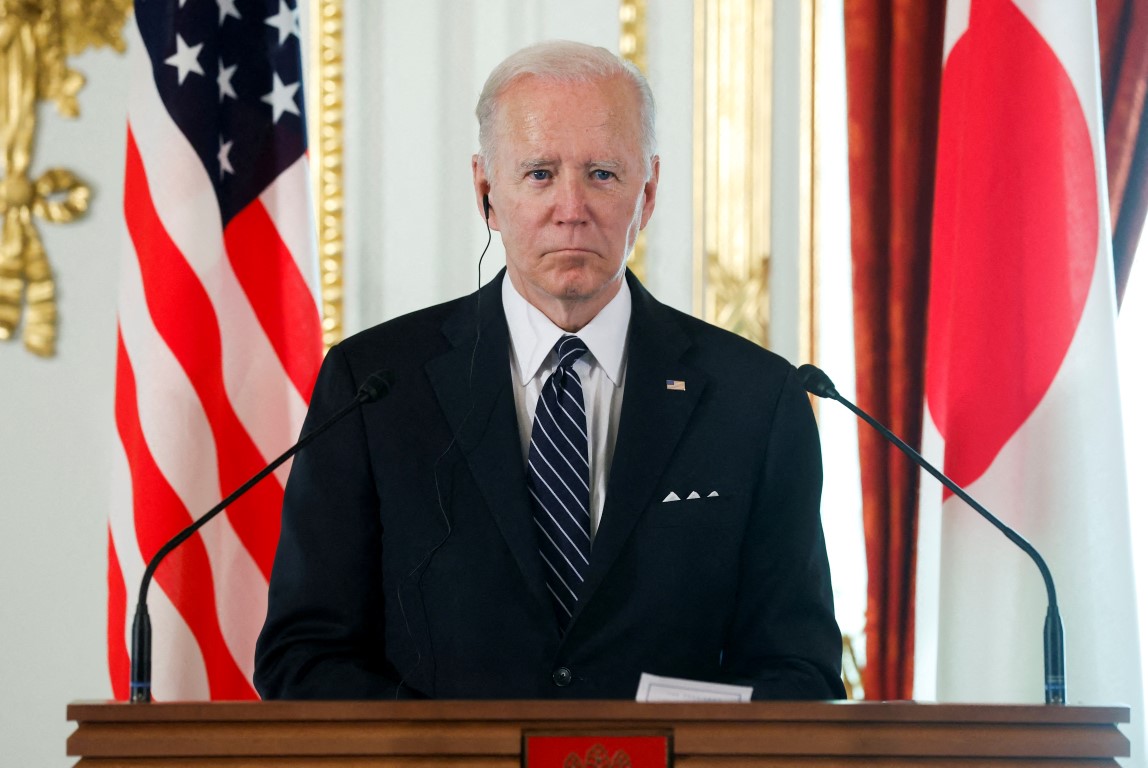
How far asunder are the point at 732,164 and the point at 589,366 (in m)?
1.28

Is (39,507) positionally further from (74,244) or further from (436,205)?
(436,205)

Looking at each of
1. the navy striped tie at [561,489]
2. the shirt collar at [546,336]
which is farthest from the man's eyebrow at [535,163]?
the navy striped tie at [561,489]

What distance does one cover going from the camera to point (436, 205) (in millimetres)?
3242

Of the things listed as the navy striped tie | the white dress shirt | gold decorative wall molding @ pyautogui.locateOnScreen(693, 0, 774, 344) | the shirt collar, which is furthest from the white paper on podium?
gold decorative wall molding @ pyautogui.locateOnScreen(693, 0, 774, 344)

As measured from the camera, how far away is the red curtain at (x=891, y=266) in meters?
3.02

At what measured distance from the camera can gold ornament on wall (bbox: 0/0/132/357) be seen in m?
3.12

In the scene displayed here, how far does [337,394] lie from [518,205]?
0.41 metres

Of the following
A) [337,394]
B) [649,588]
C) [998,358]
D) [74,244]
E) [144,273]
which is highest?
[74,244]

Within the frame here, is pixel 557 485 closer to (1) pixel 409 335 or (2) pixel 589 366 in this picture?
(2) pixel 589 366

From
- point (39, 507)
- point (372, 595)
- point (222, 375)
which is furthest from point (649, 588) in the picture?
point (39, 507)

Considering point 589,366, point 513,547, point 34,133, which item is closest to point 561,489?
point 513,547

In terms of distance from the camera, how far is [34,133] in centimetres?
315

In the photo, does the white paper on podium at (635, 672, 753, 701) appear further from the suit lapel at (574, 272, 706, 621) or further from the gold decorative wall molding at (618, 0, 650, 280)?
the gold decorative wall molding at (618, 0, 650, 280)

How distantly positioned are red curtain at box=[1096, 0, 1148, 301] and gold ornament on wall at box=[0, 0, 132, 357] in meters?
2.36
